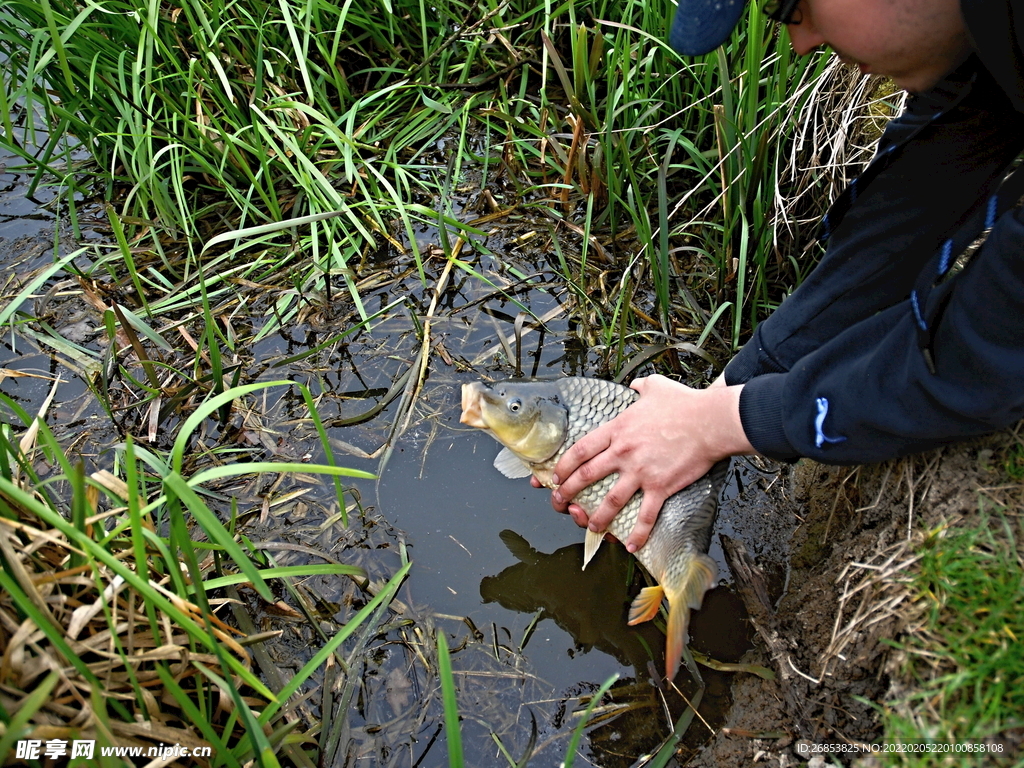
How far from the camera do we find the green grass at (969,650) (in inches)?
50.1

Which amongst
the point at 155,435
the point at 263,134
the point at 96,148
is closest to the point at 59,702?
the point at 155,435

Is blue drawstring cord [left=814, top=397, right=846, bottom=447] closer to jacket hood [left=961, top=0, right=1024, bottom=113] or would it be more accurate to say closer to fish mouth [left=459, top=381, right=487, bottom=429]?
jacket hood [left=961, top=0, right=1024, bottom=113]

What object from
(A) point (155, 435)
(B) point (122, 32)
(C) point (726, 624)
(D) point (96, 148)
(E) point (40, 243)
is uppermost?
(B) point (122, 32)

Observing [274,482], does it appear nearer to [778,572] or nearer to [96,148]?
[778,572]

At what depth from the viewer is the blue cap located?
153 centimetres

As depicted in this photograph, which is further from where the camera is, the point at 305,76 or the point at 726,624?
the point at 305,76

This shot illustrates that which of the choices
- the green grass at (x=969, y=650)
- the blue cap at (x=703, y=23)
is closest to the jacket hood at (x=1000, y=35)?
the blue cap at (x=703, y=23)

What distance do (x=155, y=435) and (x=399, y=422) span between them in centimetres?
78

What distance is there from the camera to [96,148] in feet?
11.0

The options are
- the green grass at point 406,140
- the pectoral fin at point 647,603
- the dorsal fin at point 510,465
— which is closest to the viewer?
the pectoral fin at point 647,603

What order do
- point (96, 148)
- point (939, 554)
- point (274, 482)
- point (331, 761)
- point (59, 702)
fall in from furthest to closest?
point (96, 148) < point (274, 482) < point (331, 761) < point (939, 554) < point (59, 702)

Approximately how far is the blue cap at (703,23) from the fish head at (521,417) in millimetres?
947

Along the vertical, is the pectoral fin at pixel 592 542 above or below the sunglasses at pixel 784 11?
below

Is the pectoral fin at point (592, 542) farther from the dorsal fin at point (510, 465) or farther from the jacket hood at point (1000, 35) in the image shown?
the jacket hood at point (1000, 35)
